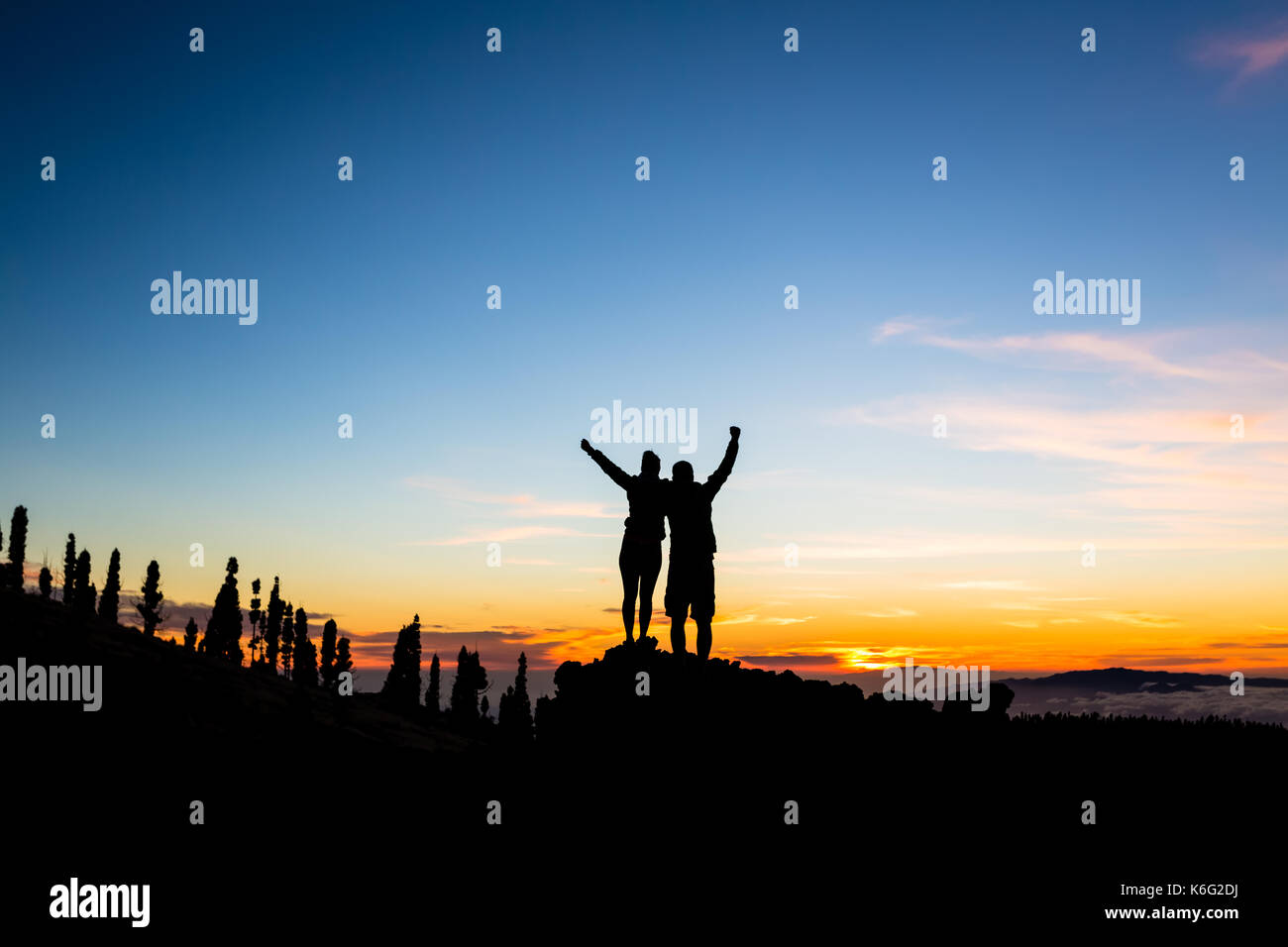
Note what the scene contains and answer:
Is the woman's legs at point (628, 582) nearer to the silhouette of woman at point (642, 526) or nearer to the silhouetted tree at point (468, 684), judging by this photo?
the silhouette of woman at point (642, 526)

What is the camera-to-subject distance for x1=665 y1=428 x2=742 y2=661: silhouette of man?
58.1ft

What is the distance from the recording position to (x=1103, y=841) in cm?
1382

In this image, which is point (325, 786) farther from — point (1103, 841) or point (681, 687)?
point (1103, 841)

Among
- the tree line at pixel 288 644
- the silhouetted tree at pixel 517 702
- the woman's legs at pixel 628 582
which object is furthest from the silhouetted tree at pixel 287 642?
the woman's legs at pixel 628 582

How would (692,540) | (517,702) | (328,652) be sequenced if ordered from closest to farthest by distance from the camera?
(692,540) → (517,702) → (328,652)

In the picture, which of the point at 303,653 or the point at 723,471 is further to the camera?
the point at 303,653

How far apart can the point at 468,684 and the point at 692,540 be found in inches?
6343

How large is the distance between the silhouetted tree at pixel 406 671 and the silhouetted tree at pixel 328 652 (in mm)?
22849

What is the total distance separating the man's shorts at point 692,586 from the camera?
17766 millimetres

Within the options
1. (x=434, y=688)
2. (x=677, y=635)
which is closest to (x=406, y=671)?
(x=434, y=688)

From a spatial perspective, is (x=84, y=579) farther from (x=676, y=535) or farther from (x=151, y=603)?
(x=676, y=535)

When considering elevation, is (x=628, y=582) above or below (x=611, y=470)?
below

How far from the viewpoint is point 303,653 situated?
632 ft
